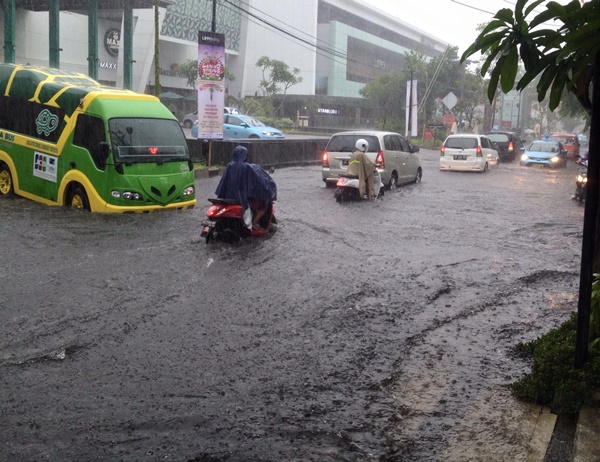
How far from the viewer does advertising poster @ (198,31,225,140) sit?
68.0 ft

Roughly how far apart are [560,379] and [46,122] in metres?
11.1

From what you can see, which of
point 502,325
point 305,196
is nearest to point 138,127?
point 305,196

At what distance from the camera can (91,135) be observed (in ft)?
41.1

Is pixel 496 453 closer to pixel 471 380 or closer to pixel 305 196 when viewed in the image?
pixel 471 380

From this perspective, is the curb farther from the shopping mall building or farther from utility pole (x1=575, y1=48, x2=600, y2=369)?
the shopping mall building

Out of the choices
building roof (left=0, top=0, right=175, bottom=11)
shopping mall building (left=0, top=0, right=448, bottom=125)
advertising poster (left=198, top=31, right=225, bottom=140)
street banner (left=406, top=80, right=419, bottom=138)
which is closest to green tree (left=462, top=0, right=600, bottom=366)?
advertising poster (left=198, top=31, right=225, bottom=140)

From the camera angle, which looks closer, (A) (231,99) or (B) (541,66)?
(B) (541,66)

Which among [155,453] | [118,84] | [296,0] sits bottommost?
[155,453]

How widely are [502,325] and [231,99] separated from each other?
58759 mm

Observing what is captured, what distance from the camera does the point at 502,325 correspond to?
7184mm

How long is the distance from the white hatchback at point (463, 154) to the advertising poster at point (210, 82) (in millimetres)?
10583

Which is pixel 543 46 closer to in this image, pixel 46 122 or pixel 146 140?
pixel 146 140

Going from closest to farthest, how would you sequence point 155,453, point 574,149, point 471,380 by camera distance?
point 155,453 < point 471,380 < point 574,149

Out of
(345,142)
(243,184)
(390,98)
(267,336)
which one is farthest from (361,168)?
(390,98)
